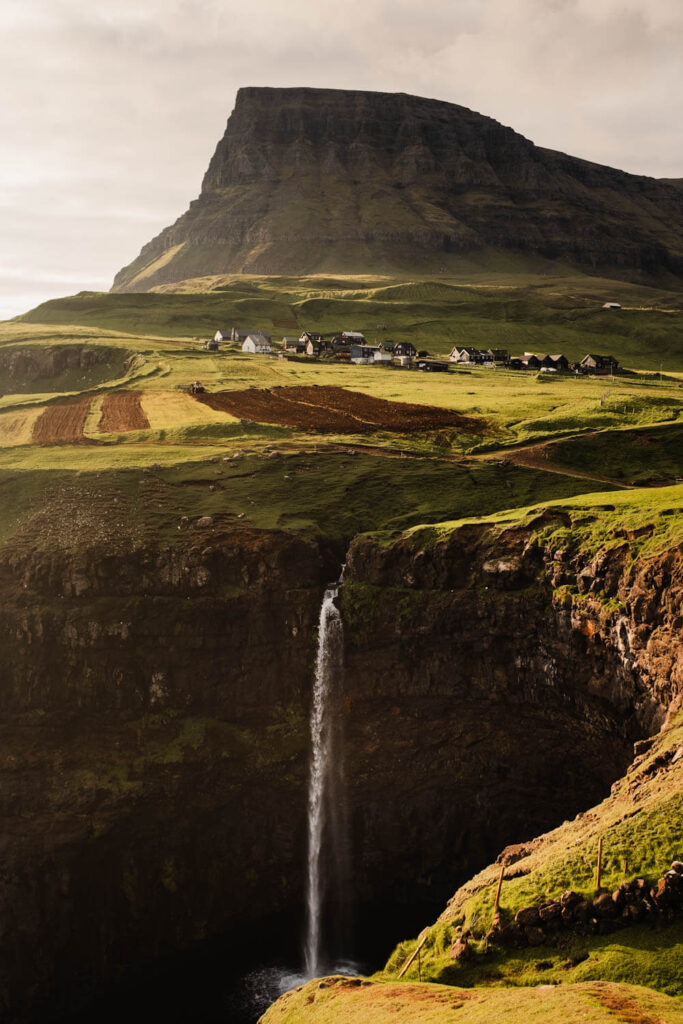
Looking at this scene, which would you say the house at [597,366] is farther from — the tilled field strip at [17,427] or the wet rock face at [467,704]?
the wet rock face at [467,704]

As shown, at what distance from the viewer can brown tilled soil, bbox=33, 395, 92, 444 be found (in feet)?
302

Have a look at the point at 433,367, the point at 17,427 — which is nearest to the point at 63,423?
the point at 17,427

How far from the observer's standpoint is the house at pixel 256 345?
173625 millimetres

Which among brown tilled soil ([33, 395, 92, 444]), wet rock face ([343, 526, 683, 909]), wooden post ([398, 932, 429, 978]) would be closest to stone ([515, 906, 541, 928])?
wooden post ([398, 932, 429, 978])

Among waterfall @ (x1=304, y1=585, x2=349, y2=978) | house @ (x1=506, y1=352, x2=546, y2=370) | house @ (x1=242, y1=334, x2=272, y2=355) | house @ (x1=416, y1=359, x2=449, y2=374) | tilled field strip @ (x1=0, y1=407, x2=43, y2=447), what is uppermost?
house @ (x1=242, y1=334, x2=272, y2=355)

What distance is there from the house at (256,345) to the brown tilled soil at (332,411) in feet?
187

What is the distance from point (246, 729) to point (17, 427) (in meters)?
56.7

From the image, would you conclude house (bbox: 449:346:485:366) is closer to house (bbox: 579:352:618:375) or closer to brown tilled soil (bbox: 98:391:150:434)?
house (bbox: 579:352:618:375)

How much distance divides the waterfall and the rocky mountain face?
0.95 m

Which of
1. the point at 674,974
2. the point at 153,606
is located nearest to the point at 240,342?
the point at 153,606

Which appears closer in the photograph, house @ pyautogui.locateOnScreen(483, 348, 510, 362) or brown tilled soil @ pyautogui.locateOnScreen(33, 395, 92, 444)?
brown tilled soil @ pyautogui.locateOnScreen(33, 395, 92, 444)

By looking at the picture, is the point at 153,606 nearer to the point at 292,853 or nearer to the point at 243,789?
the point at 243,789

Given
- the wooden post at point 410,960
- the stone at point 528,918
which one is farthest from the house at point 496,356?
the stone at point 528,918

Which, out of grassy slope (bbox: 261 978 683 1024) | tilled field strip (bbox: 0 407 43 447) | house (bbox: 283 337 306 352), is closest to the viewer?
grassy slope (bbox: 261 978 683 1024)
